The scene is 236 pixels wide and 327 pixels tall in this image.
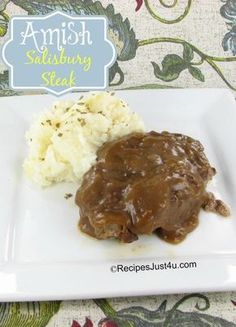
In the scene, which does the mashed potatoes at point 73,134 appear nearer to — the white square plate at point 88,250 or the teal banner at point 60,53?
the white square plate at point 88,250

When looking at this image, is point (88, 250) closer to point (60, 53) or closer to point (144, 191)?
point (144, 191)

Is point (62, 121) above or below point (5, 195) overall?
above

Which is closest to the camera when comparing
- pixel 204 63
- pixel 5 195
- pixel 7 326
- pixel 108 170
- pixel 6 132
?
pixel 7 326

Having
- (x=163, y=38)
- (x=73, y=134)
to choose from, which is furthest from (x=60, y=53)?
(x=163, y=38)

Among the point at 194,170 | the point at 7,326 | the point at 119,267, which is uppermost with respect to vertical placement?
the point at 194,170

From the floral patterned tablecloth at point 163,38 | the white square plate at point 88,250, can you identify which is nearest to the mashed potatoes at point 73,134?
the white square plate at point 88,250

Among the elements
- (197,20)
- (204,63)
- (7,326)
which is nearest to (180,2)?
(197,20)

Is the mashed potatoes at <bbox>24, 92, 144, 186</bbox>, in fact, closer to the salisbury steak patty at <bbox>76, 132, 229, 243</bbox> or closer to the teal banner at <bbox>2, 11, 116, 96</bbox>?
the salisbury steak patty at <bbox>76, 132, 229, 243</bbox>

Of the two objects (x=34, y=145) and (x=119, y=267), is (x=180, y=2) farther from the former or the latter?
(x=119, y=267)

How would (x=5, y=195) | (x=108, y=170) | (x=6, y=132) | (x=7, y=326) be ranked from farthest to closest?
1. (x=6, y=132)
2. (x=5, y=195)
3. (x=108, y=170)
4. (x=7, y=326)
